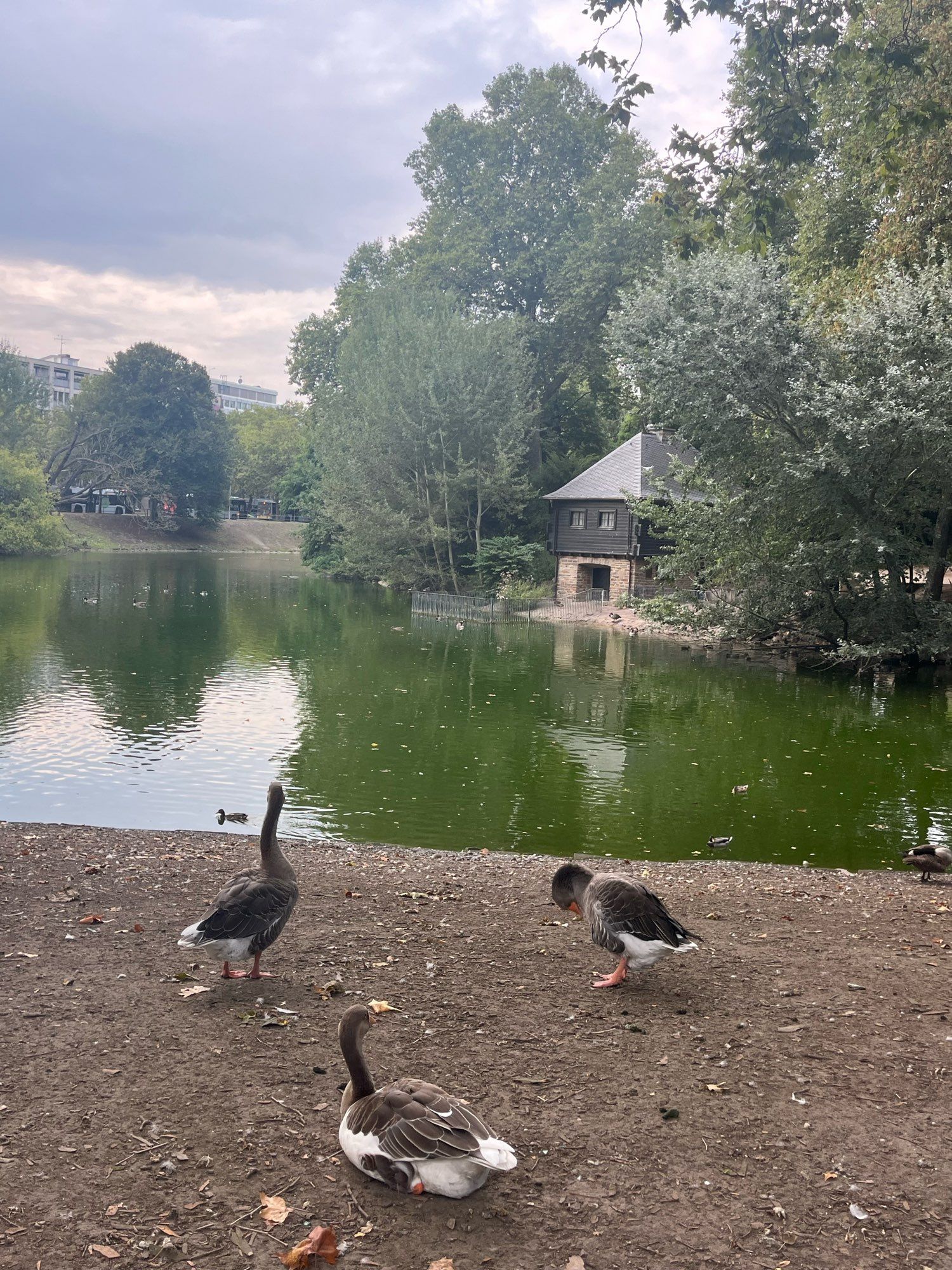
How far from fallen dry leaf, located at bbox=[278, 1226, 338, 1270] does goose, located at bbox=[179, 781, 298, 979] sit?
2846 mm

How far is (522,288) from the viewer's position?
68625mm

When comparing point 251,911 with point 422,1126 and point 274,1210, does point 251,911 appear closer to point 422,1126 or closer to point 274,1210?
point 274,1210

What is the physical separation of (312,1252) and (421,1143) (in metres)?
0.64

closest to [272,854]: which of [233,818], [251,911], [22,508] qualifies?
[251,911]

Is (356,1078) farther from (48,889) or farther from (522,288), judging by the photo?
(522,288)

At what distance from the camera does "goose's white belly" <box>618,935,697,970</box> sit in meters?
7.13

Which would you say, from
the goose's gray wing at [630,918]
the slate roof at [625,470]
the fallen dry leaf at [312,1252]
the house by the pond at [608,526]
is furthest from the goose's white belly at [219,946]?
the slate roof at [625,470]

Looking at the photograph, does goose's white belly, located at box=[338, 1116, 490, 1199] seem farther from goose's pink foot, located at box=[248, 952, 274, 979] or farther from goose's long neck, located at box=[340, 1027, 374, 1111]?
goose's pink foot, located at box=[248, 952, 274, 979]

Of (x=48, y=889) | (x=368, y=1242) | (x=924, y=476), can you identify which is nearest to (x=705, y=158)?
(x=48, y=889)

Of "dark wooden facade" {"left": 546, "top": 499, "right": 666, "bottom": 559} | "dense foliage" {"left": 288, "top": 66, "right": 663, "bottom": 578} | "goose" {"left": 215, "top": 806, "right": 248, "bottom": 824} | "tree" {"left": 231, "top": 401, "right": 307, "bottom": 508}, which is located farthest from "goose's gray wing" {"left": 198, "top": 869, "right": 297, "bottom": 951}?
"tree" {"left": 231, "top": 401, "right": 307, "bottom": 508}

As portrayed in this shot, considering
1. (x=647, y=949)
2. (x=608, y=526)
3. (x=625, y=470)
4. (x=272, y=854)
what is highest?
(x=625, y=470)

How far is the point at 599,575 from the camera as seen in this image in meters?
58.6

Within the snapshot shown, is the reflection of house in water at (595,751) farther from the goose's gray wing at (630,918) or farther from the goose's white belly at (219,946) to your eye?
the goose's white belly at (219,946)

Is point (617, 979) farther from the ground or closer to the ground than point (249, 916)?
closer to the ground
